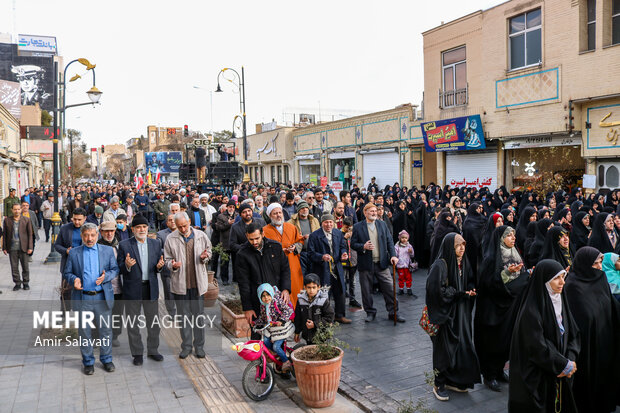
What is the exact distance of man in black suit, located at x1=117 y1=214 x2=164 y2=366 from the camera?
6293 mm

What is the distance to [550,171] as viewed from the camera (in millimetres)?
17656

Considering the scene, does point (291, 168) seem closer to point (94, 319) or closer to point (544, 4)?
point (544, 4)

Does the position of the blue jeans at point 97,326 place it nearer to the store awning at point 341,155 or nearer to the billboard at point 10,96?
the store awning at point 341,155

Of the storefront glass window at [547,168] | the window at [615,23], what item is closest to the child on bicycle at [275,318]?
the storefront glass window at [547,168]

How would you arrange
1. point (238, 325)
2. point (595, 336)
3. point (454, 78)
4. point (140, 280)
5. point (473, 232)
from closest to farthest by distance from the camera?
point (595, 336)
point (140, 280)
point (238, 325)
point (473, 232)
point (454, 78)

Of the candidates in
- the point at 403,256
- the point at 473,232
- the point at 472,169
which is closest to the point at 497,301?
the point at 403,256

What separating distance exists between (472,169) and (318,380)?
16.9m

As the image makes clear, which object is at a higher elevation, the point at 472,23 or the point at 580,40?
the point at 472,23

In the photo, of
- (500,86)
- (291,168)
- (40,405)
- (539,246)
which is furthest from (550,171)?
(291,168)

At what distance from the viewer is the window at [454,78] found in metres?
20.4

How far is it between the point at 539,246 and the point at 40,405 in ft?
22.3

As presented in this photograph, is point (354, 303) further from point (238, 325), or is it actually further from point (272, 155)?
point (272, 155)

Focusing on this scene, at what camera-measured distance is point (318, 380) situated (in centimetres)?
498

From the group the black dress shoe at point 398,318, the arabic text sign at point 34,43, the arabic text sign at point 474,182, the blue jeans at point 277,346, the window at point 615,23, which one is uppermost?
the arabic text sign at point 34,43
